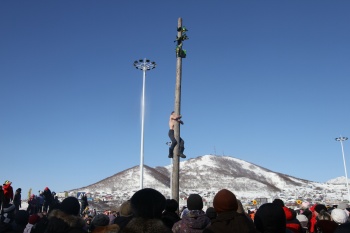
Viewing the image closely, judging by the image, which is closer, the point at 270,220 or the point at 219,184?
the point at 270,220

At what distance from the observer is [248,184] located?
82.7 metres

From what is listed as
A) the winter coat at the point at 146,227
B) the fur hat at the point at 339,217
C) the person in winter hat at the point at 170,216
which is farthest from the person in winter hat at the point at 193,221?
the fur hat at the point at 339,217

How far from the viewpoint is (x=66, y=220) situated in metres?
4.43

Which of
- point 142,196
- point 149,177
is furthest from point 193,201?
point 149,177

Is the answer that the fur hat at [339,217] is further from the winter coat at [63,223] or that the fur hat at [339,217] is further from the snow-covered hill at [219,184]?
the snow-covered hill at [219,184]

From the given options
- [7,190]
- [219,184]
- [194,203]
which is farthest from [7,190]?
[219,184]

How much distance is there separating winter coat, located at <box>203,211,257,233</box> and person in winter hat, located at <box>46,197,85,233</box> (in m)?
1.81

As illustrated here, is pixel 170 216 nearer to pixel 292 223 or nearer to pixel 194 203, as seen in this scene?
pixel 194 203

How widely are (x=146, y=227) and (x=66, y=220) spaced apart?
1802 millimetres

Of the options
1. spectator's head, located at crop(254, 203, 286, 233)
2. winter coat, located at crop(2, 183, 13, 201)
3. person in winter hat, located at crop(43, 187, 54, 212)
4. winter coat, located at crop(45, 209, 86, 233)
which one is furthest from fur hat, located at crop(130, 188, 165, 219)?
person in winter hat, located at crop(43, 187, 54, 212)

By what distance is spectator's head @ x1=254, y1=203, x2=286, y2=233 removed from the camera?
437 cm

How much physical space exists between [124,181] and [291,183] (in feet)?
170

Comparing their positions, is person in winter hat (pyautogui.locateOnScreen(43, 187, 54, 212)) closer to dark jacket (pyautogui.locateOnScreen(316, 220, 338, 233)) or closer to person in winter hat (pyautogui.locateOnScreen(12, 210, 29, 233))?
person in winter hat (pyautogui.locateOnScreen(12, 210, 29, 233))

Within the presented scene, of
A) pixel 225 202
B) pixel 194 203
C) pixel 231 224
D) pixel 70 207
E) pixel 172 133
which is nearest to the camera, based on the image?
pixel 231 224
